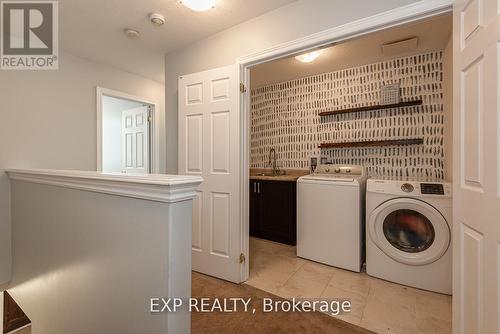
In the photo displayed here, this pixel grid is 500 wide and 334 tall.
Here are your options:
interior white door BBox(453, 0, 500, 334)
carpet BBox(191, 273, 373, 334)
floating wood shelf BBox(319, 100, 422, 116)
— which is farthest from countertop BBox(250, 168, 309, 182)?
interior white door BBox(453, 0, 500, 334)

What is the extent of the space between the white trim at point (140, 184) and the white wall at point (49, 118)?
1.43 m

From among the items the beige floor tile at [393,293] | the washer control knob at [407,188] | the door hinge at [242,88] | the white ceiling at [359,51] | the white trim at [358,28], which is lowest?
the beige floor tile at [393,293]

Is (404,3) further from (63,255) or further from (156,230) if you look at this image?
(63,255)

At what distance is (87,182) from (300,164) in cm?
273

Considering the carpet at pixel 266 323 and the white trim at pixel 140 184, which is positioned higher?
the white trim at pixel 140 184

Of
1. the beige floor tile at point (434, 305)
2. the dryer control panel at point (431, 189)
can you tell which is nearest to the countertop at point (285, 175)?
the dryer control panel at point (431, 189)

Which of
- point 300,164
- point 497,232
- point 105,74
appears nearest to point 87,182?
point 497,232

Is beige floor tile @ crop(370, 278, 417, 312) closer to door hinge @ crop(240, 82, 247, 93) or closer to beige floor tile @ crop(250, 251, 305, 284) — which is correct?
beige floor tile @ crop(250, 251, 305, 284)

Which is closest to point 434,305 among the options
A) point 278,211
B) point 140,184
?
point 278,211

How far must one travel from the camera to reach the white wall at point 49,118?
222 cm

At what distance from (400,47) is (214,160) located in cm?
224

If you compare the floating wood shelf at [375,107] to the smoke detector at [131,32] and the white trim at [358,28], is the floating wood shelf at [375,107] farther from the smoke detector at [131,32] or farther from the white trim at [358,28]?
the smoke detector at [131,32]

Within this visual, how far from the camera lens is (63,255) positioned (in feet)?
4.72

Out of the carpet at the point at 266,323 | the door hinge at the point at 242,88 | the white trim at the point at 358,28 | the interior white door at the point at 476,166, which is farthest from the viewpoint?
the door hinge at the point at 242,88
